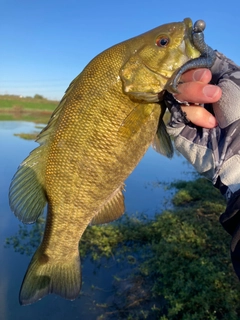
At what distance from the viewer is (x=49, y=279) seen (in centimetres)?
251

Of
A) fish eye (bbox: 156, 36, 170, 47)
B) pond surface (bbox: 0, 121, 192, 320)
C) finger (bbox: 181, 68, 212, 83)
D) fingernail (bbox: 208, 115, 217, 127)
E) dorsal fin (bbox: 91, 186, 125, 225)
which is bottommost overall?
pond surface (bbox: 0, 121, 192, 320)

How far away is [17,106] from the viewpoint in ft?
183

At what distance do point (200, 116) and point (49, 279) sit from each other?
1615 millimetres

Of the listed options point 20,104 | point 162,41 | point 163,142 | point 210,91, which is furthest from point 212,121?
point 20,104

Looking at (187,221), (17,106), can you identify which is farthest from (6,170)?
(17,106)

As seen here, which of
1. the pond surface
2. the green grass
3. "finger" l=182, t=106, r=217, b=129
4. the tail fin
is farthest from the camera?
the green grass

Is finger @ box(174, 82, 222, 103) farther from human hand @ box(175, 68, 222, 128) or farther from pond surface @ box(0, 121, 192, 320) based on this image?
pond surface @ box(0, 121, 192, 320)

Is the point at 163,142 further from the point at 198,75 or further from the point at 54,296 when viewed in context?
the point at 54,296

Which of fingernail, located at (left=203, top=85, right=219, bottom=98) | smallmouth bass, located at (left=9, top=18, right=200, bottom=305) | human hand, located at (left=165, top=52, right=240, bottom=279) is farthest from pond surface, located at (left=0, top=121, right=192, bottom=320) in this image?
fingernail, located at (left=203, top=85, right=219, bottom=98)

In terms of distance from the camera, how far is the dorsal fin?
245cm

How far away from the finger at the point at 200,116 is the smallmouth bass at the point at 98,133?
23 cm

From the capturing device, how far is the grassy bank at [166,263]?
4.29 meters

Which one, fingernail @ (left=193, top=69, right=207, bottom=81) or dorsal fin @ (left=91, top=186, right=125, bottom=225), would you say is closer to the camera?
fingernail @ (left=193, top=69, right=207, bottom=81)

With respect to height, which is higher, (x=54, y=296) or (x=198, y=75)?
(x=198, y=75)
